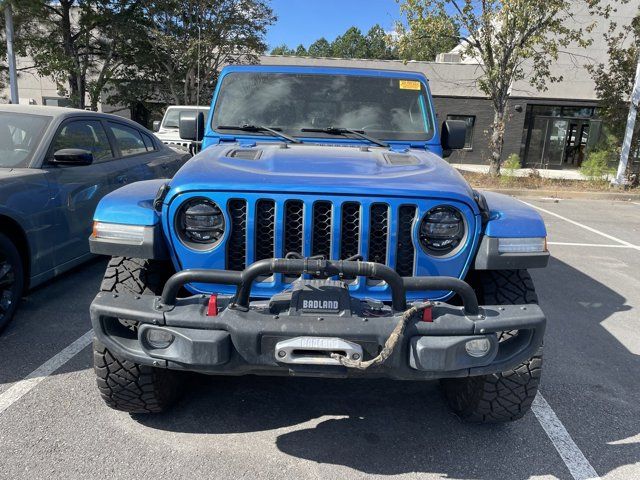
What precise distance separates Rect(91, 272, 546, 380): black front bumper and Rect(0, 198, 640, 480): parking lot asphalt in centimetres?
59

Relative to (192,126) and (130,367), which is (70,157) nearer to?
(192,126)

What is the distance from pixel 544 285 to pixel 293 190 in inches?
166

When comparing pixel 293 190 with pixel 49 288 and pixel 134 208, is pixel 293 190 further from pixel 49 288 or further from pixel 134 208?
pixel 49 288

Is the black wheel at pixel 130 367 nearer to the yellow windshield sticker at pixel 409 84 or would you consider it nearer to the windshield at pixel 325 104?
the windshield at pixel 325 104

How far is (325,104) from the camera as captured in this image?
12.2 ft

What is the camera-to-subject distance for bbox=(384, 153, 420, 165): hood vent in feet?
9.57

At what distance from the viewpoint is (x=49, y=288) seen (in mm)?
4805

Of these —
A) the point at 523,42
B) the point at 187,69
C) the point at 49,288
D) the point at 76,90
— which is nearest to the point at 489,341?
the point at 49,288

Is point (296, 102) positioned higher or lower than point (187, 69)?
lower

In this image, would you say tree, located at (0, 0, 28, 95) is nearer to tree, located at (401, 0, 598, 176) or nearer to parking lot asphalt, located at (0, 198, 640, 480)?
tree, located at (401, 0, 598, 176)

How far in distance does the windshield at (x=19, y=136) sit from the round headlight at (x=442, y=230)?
11.1 ft

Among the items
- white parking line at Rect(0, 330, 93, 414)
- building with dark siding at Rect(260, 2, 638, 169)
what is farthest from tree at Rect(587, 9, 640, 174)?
white parking line at Rect(0, 330, 93, 414)

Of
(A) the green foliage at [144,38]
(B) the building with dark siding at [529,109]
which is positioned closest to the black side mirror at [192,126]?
(A) the green foliage at [144,38]

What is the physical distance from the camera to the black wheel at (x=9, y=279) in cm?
363
